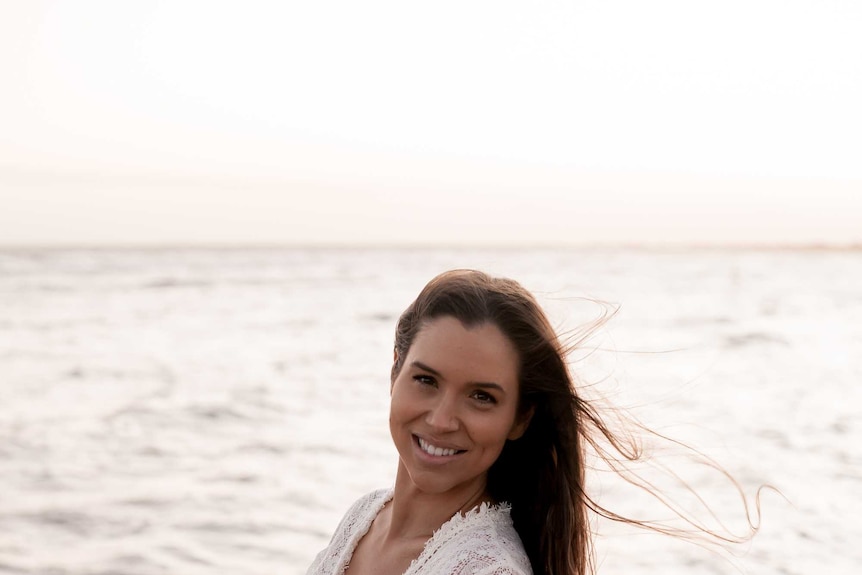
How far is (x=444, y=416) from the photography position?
242cm

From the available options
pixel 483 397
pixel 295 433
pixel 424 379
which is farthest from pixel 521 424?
pixel 295 433

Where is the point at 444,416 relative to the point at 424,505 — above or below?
above

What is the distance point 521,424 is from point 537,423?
0.08m

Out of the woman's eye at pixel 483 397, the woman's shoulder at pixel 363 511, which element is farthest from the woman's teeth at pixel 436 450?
the woman's shoulder at pixel 363 511

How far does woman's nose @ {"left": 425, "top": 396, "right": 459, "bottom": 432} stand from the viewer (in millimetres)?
2416

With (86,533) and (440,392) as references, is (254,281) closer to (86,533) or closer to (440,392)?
(86,533)

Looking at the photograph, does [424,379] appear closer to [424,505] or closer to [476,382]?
[476,382]

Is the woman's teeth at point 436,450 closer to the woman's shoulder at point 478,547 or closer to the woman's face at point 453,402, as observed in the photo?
the woman's face at point 453,402

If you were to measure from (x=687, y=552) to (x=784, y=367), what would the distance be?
9618mm

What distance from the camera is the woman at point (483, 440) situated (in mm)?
2441

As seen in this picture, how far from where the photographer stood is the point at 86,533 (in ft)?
22.3

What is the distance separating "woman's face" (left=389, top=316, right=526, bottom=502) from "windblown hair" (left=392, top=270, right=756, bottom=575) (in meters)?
0.04

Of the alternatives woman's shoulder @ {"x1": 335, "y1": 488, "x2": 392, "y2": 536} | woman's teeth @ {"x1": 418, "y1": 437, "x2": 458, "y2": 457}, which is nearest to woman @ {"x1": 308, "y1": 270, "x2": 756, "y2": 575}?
woman's teeth @ {"x1": 418, "y1": 437, "x2": 458, "y2": 457}

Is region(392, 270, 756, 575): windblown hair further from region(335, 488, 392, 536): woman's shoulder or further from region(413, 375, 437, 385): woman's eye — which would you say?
region(335, 488, 392, 536): woman's shoulder
